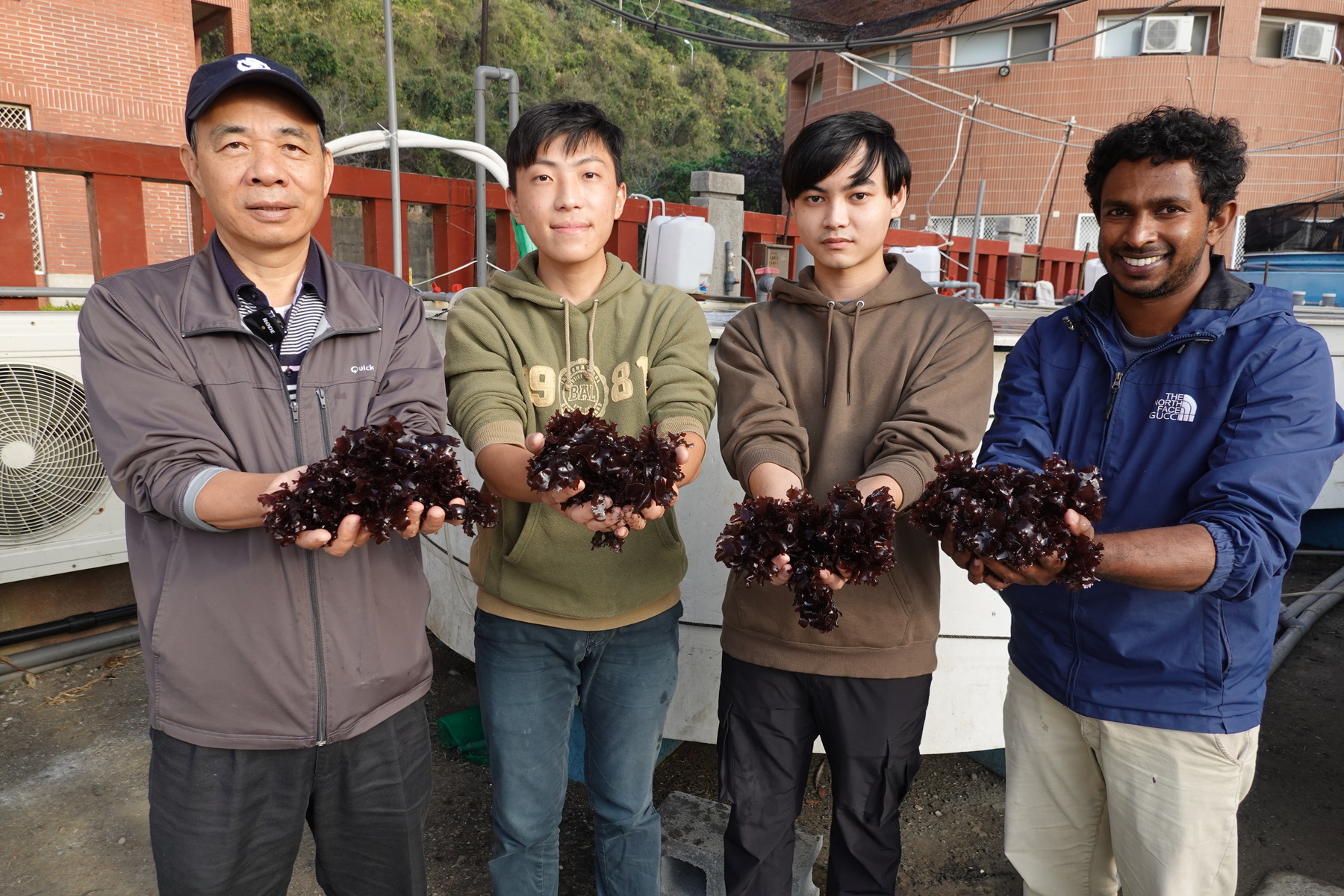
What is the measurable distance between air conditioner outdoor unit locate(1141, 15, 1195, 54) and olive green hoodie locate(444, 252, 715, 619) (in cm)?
2098

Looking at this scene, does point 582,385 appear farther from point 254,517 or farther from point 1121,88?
point 1121,88

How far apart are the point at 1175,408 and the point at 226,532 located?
2.12m

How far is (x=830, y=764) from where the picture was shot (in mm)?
2299

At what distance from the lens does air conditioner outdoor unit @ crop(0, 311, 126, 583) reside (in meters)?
4.02

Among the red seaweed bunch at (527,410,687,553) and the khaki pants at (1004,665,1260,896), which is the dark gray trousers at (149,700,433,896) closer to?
the red seaweed bunch at (527,410,687,553)

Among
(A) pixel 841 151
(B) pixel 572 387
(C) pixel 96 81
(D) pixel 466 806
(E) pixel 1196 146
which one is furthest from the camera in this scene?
(C) pixel 96 81

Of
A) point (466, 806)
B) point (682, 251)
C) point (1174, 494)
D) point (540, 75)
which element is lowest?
point (466, 806)

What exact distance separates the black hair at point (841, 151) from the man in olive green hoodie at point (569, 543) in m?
0.47

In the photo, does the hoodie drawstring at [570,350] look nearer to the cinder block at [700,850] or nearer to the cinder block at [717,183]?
the cinder block at [700,850]

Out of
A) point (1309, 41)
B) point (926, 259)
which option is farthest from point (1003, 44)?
point (926, 259)

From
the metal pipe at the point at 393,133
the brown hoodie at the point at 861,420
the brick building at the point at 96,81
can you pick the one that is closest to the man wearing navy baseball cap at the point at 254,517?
→ the brown hoodie at the point at 861,420

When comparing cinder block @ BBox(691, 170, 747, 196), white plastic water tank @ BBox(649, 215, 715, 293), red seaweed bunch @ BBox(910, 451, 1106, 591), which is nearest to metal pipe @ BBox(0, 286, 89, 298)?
white plastic water tank @ BBox(649, 215, 715, 293)

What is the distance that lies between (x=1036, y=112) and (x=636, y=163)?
18581 millimetres

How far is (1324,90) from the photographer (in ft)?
62.3
